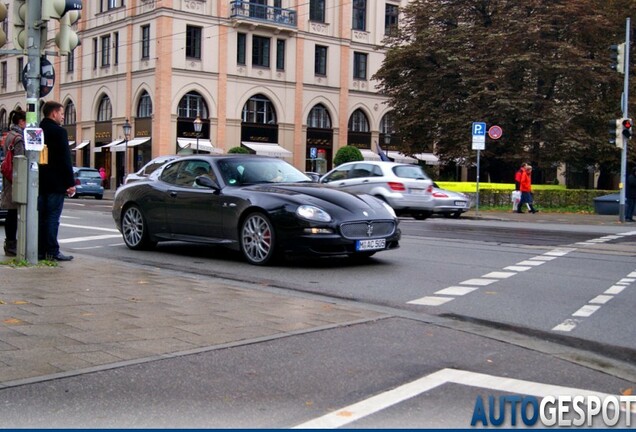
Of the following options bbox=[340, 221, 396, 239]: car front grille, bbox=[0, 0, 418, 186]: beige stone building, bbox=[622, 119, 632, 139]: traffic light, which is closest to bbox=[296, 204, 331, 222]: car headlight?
bbox=[340, 221, 396, 239]: car front grille

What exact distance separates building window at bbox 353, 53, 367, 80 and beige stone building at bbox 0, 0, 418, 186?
0.08m

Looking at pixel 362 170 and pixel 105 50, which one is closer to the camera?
pixel 362 170

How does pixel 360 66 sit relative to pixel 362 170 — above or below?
above

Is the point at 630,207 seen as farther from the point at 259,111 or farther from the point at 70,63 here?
the point at 70,63

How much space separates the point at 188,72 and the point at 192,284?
144ft

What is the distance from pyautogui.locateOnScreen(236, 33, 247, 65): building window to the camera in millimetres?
53922

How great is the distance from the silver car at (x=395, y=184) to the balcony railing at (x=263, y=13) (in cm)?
3129

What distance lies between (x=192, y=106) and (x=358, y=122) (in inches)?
598

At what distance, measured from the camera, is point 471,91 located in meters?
38.0

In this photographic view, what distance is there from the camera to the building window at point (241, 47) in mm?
53922

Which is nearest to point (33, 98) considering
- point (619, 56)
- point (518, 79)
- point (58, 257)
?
point (58, 257)

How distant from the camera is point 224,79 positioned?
52.7 meters

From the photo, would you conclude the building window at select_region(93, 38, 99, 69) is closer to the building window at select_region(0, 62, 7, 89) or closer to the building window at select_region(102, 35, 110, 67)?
the building window at select_region(102, 35, 110, 67)

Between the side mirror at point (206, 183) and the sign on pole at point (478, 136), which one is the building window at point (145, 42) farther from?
the side mirror at point (206, 183)
